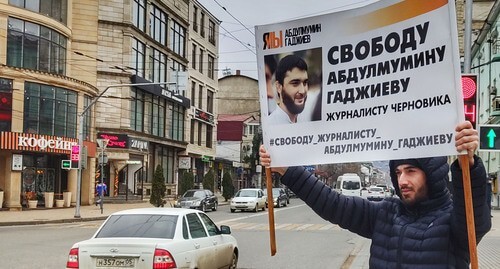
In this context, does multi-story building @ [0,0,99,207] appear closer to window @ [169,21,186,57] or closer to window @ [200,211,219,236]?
window @ [169,21,186,57]

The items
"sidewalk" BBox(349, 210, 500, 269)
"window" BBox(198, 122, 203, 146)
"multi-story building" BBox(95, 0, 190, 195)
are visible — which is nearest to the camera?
"sidewalk" BBox(349, 210, 500, 269)

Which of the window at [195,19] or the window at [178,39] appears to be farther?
the window at [195,19]

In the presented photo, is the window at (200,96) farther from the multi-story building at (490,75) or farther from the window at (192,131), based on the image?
the multi-story building at (490,75)

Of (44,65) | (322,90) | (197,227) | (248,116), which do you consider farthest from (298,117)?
(248,116)

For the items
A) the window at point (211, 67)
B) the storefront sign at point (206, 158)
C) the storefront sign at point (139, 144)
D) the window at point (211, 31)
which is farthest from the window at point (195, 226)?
the window at point (211, 31)

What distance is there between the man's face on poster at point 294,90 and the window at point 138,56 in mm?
42908

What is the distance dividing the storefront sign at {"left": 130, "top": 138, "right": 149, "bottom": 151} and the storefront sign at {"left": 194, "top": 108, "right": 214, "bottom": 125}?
1389cm

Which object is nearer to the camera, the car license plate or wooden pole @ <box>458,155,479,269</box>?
wooden pole @ <box>458,155,479,269</box>

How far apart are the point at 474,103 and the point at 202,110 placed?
187 feet

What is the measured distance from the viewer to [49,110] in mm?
35281

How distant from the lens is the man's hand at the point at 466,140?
324 centimetres

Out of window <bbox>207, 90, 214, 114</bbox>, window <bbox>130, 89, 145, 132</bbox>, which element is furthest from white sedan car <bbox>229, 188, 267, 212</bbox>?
window <bbox>207, 90, 214, 114</bbox>

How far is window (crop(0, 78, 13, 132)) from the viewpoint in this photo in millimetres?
32656

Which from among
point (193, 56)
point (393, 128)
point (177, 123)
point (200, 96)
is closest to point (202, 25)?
point (193, 56)
